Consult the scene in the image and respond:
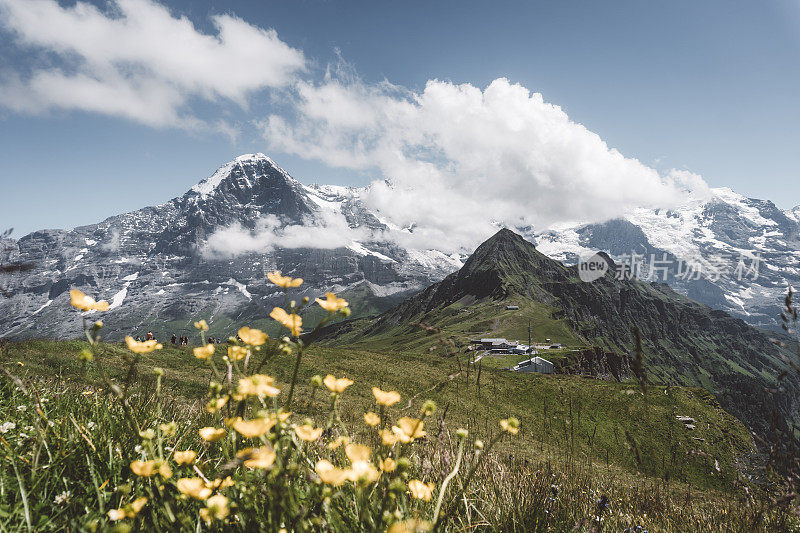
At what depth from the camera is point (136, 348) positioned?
1890mm

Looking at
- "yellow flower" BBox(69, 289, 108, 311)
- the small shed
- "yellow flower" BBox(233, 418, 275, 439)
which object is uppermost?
"yellow flower" BBox(69, 289, 108, 311)

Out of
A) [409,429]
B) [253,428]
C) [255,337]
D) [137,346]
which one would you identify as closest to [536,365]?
[409,429]

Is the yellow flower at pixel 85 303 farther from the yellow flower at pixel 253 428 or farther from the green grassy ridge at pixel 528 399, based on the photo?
the green grassy ridge at pixel 528 399

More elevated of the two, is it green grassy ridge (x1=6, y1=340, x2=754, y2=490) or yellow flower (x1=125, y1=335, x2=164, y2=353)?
yellow flower (x1=125, y1=335, x2=164, y2=353)

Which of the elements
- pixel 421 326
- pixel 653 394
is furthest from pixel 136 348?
pixel 653 394

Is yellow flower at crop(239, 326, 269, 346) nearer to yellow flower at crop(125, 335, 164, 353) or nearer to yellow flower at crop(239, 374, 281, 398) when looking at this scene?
yellow flower at crop(239, 374, 281, 398)

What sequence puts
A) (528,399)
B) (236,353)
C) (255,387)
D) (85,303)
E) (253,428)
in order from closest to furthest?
(253,428), (255,387), (85,303), (236,353), (528,399)

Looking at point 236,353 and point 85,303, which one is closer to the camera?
point 85,303

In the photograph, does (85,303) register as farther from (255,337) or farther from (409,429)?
(409,429)

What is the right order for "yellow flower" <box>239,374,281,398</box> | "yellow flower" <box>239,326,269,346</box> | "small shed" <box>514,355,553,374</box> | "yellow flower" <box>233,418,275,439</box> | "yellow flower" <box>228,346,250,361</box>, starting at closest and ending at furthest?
"yellow flower" <box>233,418,275,439</box>, "yellow flower" <box>239,374,281,398</box>, "yellow flower" <box>239,326,269,346</box>, "yellow flower" <box>228,346,250,361</box>, "small shed" <box>514,355,553,374</box>

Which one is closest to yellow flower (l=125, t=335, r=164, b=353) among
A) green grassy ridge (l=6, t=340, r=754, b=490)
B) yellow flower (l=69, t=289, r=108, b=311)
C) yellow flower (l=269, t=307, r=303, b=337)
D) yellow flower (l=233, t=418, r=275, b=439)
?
yellow flower (l=69, t=289, r=108, b=311)

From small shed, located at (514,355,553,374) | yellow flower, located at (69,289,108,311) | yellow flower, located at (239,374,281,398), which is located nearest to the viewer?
yellow flower, located at (239,374,281,398)

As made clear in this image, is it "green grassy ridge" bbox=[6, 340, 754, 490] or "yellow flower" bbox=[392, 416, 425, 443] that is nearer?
"yellow flower" bbox=[392, 416, 425, 443]

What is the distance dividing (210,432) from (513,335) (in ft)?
471
